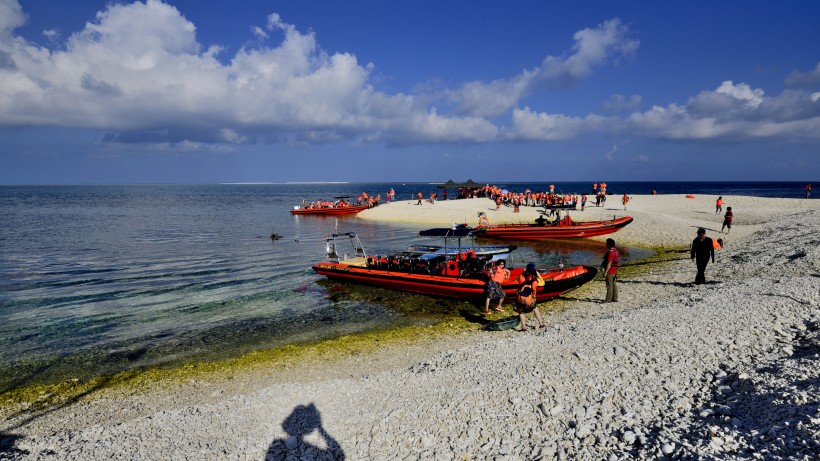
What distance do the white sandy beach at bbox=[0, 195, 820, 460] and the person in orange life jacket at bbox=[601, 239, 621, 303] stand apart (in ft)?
7.04

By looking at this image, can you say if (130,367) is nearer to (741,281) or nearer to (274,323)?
(274,323)

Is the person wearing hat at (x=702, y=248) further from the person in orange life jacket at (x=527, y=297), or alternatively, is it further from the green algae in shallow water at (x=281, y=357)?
the person in orange life jacket at (x=527, y=297)

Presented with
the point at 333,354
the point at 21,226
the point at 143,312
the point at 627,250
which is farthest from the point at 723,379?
the point at 21,226

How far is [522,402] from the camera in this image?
7910 millimetres

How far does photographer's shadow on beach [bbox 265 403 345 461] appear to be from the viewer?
7.01 meters

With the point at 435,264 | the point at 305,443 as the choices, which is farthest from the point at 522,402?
the point at 435,264

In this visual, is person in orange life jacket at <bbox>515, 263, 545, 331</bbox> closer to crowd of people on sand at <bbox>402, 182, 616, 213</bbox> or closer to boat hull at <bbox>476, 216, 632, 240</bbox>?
boat hull at <bbox>476, 216, 632, 240</bbox>

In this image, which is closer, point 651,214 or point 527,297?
point 527,297

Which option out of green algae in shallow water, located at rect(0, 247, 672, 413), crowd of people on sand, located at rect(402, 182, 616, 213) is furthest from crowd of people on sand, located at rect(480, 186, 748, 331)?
crowd of people on sand, located at rect(402, 182, 616, 213)

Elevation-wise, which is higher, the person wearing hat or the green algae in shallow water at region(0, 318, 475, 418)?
the person wearing hat

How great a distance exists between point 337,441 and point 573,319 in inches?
375

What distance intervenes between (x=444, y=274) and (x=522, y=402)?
10.8 m

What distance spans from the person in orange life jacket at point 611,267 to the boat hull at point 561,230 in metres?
16.1

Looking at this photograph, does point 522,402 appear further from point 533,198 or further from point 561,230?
point 533,198
